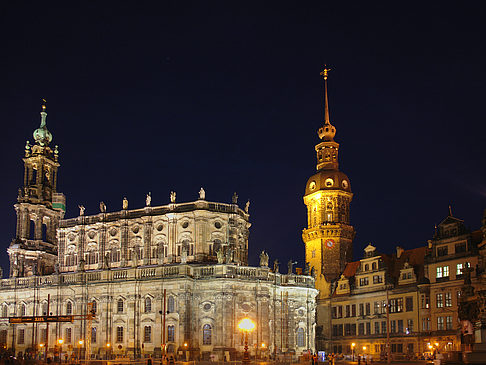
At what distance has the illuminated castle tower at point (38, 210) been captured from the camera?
93.4m

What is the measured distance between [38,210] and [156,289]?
28.3 m

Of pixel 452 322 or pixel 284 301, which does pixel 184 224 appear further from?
pixel 452 322

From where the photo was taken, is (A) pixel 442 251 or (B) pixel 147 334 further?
(B) pixel 147 334

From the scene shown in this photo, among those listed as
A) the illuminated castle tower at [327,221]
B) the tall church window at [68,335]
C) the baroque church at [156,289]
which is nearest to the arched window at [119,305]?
the baroque church at [156,289]

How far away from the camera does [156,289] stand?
76.0 m

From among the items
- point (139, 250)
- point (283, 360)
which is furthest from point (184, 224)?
point (283, 360)

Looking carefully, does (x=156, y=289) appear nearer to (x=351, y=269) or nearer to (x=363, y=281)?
(x=363, y=281)

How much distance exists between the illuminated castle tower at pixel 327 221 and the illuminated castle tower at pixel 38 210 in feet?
116

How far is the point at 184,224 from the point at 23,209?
1033 inches

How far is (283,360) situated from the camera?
7356 centimetres

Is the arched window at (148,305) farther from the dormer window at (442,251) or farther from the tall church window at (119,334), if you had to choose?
the dormer window at (442,251)

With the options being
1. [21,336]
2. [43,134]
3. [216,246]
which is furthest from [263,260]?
[43,134]

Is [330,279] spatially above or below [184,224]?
below

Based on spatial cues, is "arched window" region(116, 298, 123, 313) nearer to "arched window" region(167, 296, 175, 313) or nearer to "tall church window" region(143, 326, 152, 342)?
"tall church window" region(143, 326, 152, 342)
